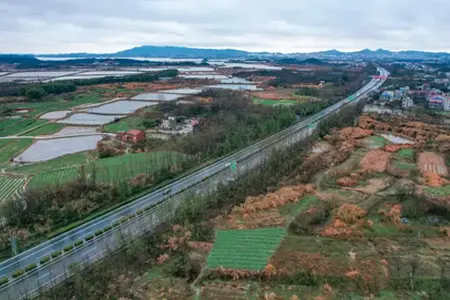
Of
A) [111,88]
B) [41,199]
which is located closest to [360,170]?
[41,199]

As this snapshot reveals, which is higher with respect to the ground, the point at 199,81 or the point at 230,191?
the point at 199,81

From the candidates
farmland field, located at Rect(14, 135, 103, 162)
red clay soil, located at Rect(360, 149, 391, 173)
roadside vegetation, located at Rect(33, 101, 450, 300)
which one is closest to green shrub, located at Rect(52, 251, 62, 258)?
roadside vegetation, located at Rect(33, 101, 450, 300)

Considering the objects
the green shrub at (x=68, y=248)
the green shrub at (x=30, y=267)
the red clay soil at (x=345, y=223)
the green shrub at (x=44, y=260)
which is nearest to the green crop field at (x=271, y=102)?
the red clay soil at (x=345, y=223)

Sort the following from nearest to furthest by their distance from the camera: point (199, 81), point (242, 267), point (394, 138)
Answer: point (242, 267), point (394, 138), point (199, 81)

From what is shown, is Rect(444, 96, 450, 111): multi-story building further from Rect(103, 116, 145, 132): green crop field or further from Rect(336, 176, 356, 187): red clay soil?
Rect(103, 116, 145, 132): green crop field

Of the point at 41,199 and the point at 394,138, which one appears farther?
the point at 394,138

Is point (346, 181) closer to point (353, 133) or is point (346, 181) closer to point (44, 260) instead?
point (353, 133)

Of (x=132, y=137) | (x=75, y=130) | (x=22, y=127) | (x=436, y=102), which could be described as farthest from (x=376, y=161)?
(x=22, y=127)

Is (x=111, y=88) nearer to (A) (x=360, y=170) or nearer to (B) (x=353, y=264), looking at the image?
(A) (x=360, y=170)
